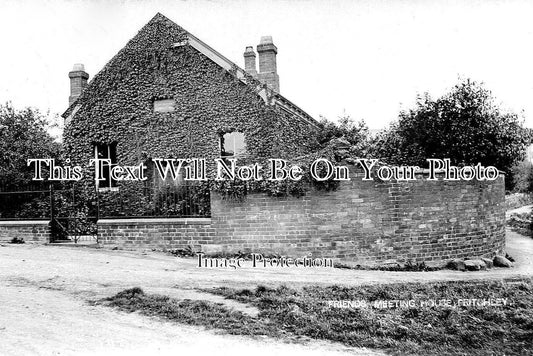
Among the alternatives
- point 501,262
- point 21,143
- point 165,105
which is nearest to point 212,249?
point 501,262

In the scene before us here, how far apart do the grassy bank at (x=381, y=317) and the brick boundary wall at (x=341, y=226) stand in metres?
3.04

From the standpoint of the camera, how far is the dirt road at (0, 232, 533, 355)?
5148 millimetres

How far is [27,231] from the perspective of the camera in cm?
1297

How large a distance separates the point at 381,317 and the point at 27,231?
35.5ft

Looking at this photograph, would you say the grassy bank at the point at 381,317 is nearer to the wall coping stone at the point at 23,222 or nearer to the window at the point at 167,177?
the wall coping stone at the point at 23,222

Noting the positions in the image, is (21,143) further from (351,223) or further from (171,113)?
(351,223)

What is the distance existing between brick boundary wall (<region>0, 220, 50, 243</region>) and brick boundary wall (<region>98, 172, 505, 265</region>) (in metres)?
2.91

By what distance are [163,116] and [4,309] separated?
11324 millimetres

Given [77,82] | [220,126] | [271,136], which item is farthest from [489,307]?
[77,82]

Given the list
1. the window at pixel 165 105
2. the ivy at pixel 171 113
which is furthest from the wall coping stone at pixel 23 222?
the window at pixel 165 105

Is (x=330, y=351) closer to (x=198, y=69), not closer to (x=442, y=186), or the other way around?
(x=442, y=186)

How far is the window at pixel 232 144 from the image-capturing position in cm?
1695

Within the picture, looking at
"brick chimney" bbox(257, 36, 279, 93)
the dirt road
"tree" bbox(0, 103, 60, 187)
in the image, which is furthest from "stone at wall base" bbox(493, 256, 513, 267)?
"tree" bbox(0, 103, 60, 187)

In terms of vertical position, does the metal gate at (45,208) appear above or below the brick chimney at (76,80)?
below
